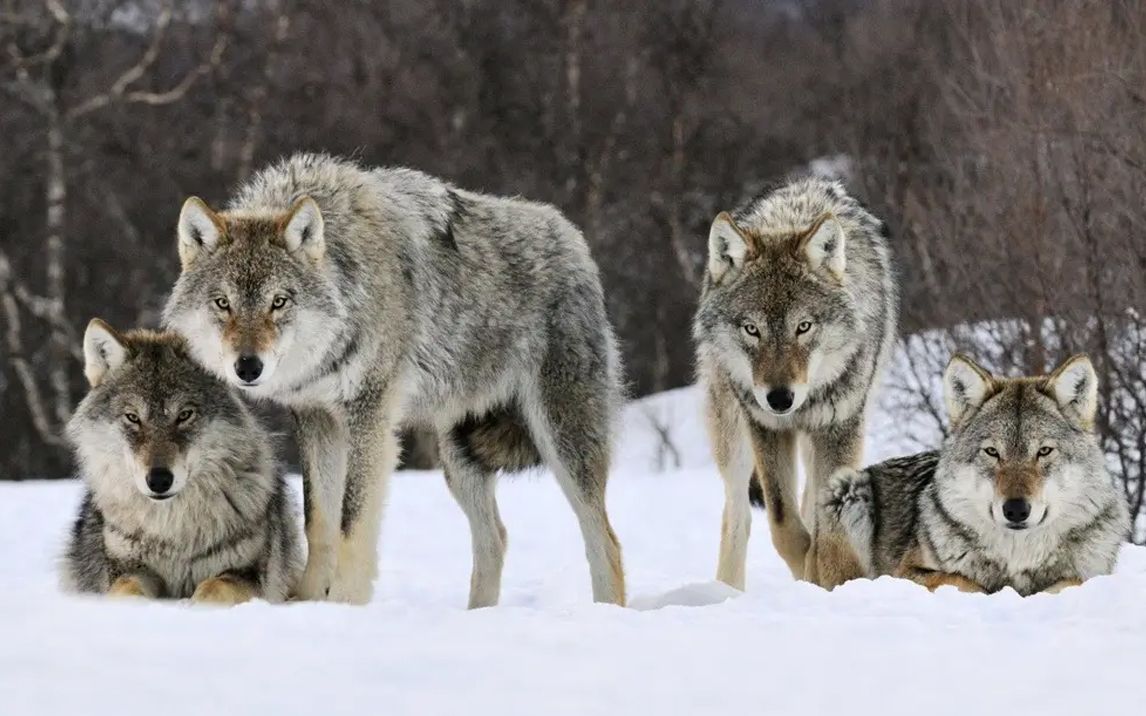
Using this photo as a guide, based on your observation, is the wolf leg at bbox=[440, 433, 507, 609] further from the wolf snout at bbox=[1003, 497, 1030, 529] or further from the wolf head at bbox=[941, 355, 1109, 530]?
the wolf snout at bbox=[1003, 497, 1030, 529]

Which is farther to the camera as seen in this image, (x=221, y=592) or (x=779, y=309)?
(x=779, y=309)

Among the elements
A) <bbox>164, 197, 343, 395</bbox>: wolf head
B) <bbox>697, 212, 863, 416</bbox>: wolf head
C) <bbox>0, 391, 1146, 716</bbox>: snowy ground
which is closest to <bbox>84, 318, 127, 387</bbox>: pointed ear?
<bbox>164, 197, 343, 395</bbox>: wolf head

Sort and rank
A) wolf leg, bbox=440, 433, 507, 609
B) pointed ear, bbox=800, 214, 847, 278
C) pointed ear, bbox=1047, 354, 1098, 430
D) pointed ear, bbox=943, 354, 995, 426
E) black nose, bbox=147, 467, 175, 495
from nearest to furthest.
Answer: black nose, bbox=147, 467, 175, 495
pointed ear, bbox=1047, 354, 1098, 430
pointed ear, bbox=943, 354, 995, 426
pointed ear, bbox=800, 214, 847, 278
wolf leg, bbox=440, 433, 507, 609

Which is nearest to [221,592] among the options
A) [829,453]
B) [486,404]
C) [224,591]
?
[224,591]

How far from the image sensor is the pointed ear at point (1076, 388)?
5.44 meters

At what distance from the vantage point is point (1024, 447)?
530 centimetres

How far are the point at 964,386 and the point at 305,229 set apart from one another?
7.79 feet

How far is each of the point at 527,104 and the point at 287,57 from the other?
319 cm

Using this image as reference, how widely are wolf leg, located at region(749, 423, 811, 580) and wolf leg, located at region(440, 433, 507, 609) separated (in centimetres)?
110

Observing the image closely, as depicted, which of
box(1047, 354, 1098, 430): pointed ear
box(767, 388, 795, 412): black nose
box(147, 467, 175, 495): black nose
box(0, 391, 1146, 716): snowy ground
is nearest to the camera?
box(0, 391, 1146, 716): snowy ground

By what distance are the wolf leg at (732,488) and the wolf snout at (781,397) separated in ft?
2.71

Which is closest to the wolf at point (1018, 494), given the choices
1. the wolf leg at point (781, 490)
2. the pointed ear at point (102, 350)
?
the wolf leg at point (781, 490)

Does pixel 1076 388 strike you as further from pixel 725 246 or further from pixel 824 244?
pixel 725 246

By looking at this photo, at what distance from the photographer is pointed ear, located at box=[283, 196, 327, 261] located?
18.1ft
